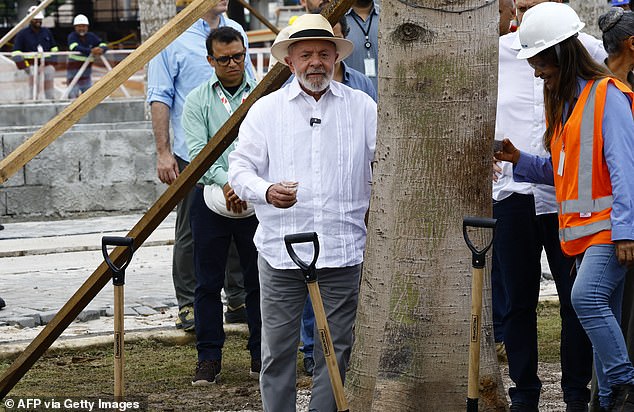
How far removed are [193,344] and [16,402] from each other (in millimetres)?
2091

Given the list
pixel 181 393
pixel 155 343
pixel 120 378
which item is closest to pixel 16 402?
pixel 181 393

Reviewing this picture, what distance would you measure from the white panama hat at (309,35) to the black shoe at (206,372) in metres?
2.04

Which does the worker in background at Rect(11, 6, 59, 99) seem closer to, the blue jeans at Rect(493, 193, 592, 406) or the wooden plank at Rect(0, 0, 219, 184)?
the wooden plank at Rect(0, 0, 219, 184)

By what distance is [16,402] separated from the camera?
6.19m

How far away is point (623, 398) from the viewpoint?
5.18 meters

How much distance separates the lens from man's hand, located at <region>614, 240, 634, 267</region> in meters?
5.10

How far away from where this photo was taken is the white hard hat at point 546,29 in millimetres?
5270

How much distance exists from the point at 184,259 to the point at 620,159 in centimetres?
396

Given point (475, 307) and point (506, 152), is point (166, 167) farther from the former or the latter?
point (475, 307)

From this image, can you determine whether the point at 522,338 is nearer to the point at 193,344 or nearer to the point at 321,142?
the point at 321,142

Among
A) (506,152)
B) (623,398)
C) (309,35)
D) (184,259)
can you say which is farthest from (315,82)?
(184,259)

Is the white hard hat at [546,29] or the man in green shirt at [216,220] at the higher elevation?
the white hard hat at [546,29]

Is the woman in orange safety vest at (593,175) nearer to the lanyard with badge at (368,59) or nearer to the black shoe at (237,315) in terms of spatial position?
the lanyard with badge at (368,59)

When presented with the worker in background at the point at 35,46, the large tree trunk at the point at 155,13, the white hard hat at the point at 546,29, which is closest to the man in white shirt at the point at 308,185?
the white hard hat at the point at 546,29
